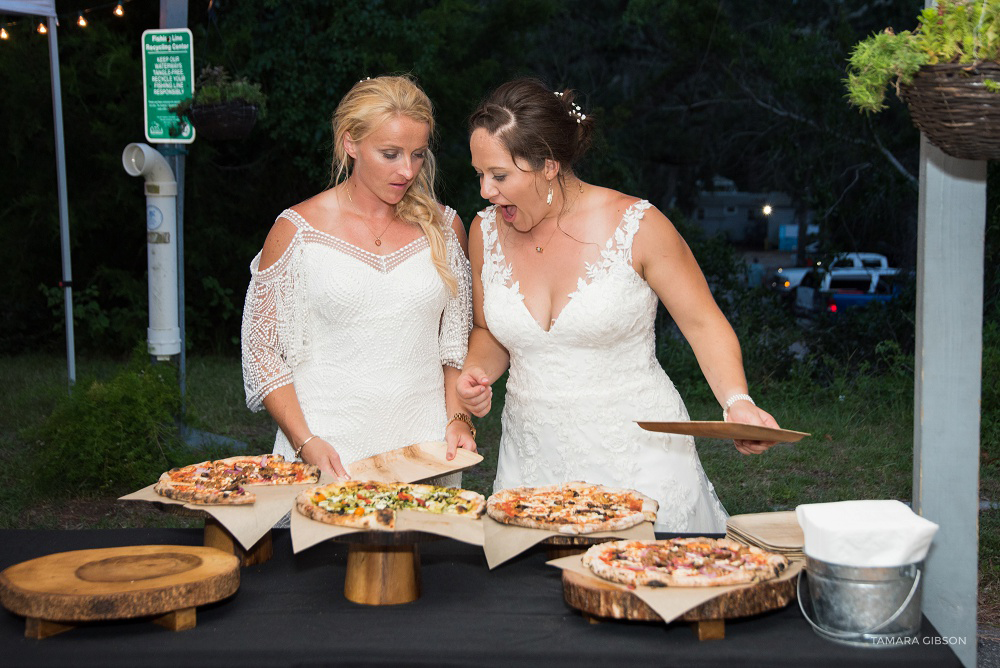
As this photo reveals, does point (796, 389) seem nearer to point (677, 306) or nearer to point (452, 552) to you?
point (677, 306)

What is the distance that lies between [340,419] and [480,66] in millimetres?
9845

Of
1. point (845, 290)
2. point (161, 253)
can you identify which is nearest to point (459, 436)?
point (161, 253)

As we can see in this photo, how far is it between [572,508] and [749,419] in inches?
20.2

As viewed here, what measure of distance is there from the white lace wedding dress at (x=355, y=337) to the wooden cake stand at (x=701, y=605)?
117 centimetres

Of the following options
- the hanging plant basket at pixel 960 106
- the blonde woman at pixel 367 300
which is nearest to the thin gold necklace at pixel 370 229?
the blonde woman at pixel 367 300

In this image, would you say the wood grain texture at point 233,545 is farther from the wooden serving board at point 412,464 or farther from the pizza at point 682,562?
the pizza at point 682,562

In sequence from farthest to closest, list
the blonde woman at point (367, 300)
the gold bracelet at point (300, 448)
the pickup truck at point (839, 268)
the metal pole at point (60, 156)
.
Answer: the pickup truck at point (839, 268) → the metal pole at point (60, 156) → the blonde woman at point (367, 300) → the gold bracelet at point (300, 448)

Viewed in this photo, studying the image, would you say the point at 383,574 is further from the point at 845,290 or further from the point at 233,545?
the point at 845,290

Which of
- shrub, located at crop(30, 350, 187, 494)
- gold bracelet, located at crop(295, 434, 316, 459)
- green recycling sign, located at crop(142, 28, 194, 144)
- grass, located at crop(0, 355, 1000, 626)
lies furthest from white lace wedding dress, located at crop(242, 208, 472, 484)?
green recycling sign, located at crop(142, 28, 194, 144)

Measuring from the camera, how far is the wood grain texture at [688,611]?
1766mm

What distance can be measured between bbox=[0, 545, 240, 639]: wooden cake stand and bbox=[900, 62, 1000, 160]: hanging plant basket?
1.50 m

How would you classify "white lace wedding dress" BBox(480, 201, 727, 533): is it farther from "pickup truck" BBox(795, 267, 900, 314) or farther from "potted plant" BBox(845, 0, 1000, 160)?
"pickup truck" BBox(795, 267, 900, 314)

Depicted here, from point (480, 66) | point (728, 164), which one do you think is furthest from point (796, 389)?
point (728, 164)

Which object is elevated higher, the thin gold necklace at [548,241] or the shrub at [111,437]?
the thin gold necklace at [548,241]
